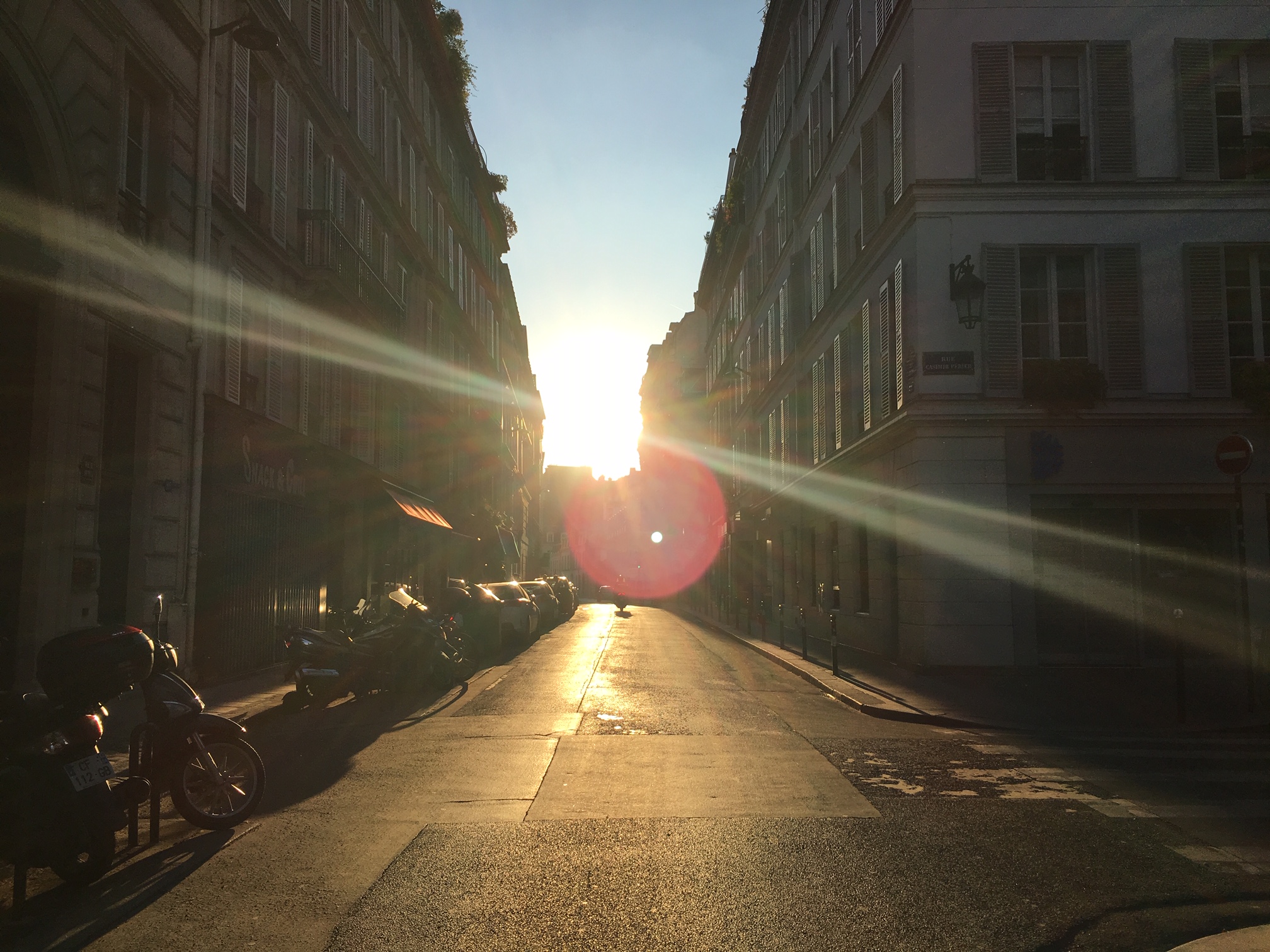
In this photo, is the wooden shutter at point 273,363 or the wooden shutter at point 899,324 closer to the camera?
the wooden shutter at point 273,363

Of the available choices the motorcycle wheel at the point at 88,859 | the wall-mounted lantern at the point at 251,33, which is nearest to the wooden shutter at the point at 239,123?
the wall-mounted lantern at the point at 251,33

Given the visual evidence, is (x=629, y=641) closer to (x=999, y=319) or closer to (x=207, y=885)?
(x=999, y=319)

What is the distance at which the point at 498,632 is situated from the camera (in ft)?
69.1

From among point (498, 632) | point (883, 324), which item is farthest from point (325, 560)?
point (883, 324)

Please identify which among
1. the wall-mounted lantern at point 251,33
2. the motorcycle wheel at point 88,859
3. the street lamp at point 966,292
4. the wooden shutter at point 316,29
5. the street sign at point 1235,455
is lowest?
the motorcycle wheel at point 88,859

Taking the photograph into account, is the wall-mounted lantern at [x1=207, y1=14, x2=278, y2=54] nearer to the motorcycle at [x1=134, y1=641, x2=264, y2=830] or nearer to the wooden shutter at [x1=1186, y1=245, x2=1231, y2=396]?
the motorcycle at [x1=134, y1=641, x2=264, y2=830]

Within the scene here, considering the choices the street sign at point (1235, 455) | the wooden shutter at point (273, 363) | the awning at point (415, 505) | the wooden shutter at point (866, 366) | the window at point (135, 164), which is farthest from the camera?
the awning at point (415, 505)

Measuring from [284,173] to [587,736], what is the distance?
12511mm

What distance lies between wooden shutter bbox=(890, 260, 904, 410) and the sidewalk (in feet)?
15.3

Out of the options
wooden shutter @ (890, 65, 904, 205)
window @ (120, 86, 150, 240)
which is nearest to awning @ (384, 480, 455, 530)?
window @ (120, 86, 150, 240)

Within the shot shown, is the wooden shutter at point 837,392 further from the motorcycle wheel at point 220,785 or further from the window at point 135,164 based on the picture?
the motorcycle wheel at point 220,785

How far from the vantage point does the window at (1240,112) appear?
17672 mm

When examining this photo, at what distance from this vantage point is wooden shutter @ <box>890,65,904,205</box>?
725 inches

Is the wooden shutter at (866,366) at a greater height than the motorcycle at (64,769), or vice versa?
the wooden shutter at (866,366)
